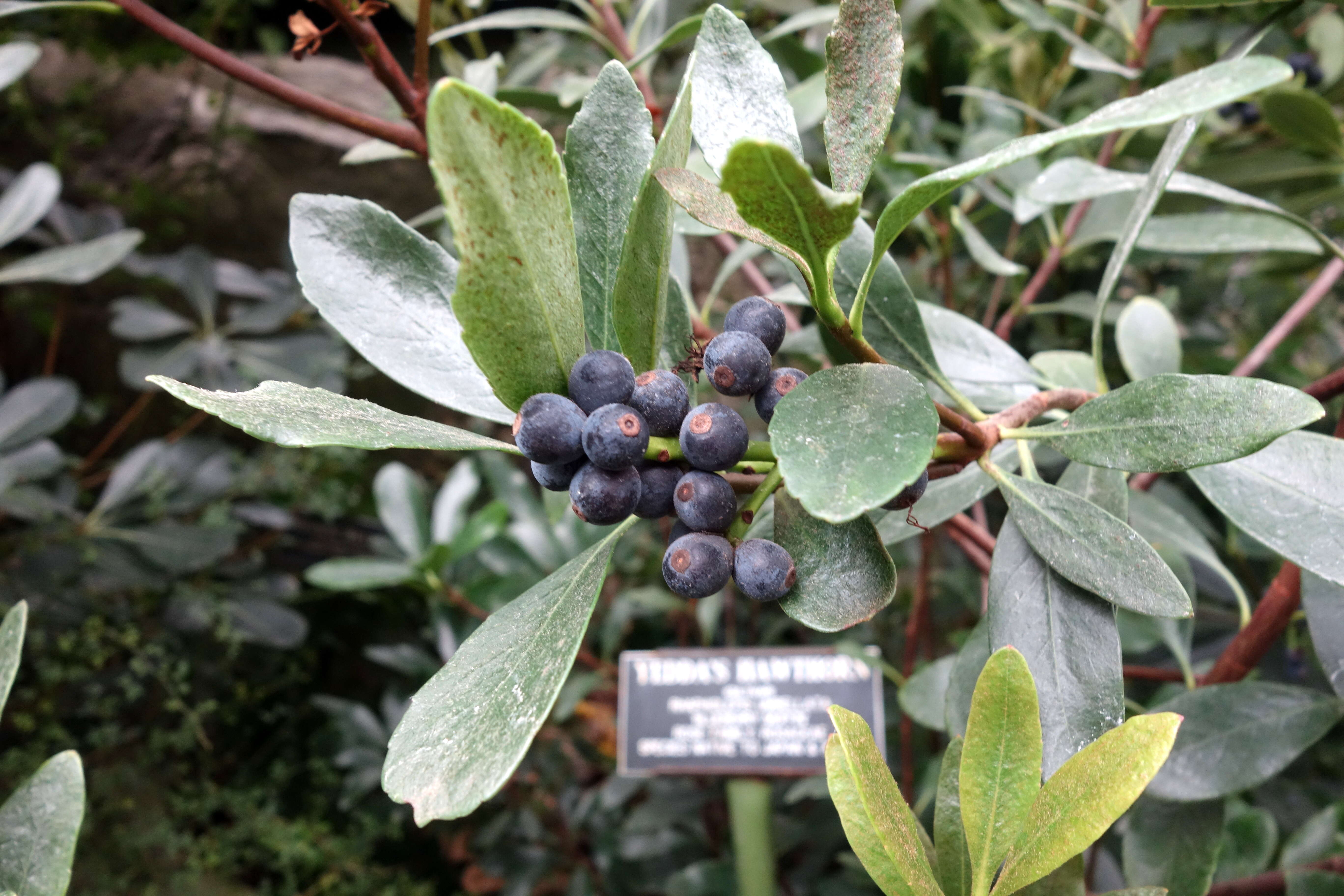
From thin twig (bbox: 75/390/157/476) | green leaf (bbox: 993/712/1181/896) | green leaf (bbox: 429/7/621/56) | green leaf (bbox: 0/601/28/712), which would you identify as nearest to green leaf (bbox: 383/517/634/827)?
green leaf (bbox: 993/712/1181/896)

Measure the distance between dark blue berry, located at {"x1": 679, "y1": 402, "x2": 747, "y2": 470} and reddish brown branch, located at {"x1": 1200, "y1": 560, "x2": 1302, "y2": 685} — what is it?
0.43 meters

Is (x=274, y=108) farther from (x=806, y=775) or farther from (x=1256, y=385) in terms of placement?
(x=1256, y=385)

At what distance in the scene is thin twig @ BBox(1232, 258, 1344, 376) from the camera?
0.76 meters

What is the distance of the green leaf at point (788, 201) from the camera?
0.84 feet

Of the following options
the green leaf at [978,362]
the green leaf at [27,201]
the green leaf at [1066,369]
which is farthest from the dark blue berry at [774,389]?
the green leaf at [27,201]

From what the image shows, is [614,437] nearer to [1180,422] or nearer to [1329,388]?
[1180,422]

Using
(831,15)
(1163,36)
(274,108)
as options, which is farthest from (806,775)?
(274,108)

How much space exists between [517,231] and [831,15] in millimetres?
857

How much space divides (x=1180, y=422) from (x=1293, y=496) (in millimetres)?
160

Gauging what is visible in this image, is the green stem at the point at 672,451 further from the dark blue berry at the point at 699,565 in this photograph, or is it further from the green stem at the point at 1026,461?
the green stem at the point at 1026,461

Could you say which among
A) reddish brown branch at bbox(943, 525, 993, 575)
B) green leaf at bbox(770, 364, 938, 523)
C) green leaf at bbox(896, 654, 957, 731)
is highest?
green leaf at bbox(770, 364, 938, 523)

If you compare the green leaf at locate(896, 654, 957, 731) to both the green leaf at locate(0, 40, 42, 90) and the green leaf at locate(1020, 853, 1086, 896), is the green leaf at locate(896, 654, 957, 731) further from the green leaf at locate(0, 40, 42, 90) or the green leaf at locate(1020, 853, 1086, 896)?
the green leaf at locate(0, 40, 42, 90)

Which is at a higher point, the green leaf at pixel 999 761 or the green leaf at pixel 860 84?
the green leaf at pixel 860 84

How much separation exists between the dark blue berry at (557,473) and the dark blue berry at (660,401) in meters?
0.04
